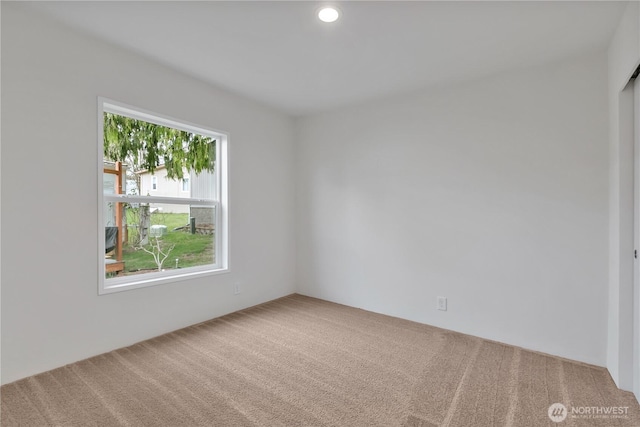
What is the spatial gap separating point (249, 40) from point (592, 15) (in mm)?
2336

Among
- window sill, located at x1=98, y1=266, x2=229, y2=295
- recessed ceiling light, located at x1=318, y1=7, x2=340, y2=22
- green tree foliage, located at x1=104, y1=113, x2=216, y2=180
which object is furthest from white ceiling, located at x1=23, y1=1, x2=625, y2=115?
window sill, located at x1=98, y1=266, x2=229, y2=295

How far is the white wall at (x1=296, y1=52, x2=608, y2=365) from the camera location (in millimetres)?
2340

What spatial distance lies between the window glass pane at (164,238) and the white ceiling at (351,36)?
139 cm

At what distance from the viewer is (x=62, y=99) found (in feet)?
7.11

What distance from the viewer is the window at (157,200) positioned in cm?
253

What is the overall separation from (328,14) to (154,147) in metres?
2.04

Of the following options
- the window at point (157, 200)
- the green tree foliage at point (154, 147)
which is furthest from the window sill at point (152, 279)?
the green tree foliage at point (154, 147)

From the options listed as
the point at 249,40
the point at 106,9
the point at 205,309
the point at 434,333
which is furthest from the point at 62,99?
the point at 434,333

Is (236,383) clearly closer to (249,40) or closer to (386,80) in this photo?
(249,40)

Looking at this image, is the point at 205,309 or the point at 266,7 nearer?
the point at 266,7

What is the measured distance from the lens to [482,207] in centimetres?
279

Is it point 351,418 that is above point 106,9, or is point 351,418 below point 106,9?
below

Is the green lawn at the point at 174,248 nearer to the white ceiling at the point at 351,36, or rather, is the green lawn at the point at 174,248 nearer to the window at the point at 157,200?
the window at the point at 157,200

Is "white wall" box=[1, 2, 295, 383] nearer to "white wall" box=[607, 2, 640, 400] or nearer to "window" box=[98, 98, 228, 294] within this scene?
"window" box=[98, 98, 228, 294]
